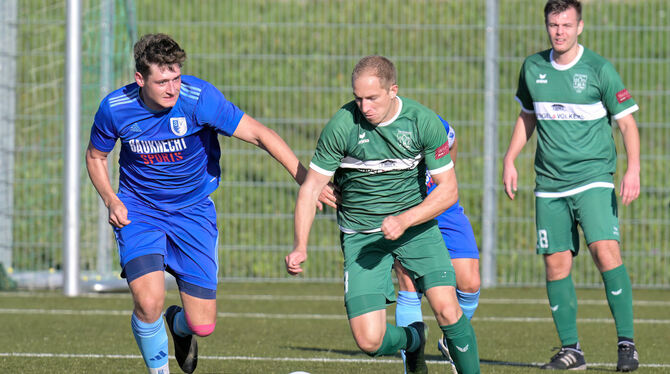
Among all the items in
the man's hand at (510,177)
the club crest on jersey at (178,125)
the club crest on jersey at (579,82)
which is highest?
the club crest on jersey at (579,82)

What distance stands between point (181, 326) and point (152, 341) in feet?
1.96

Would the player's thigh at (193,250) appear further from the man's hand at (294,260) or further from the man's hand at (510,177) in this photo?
the man's hand at (510,177)

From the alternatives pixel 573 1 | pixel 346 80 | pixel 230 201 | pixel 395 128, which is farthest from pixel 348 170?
pixel 346 80

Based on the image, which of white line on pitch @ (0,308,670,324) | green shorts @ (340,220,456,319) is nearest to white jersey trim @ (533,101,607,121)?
green shorts @ (340,220,456,319)

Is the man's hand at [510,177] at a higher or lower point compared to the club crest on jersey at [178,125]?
lower

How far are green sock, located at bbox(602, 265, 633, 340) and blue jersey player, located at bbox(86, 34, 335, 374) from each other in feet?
7.35

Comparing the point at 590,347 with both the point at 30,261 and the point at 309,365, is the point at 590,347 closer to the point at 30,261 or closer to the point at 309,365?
the point at 309,365

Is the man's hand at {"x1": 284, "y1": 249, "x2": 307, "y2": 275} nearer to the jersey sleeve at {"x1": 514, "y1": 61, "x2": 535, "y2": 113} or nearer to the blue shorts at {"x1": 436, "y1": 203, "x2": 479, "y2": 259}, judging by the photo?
the blue shorts at {"x1": 436, "y1": 203, "x2": 479, "y2": 259}

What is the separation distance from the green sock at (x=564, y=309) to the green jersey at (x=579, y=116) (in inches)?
24.6

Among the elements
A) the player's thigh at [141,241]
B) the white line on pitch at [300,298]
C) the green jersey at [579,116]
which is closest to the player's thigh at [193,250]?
the player's thigh at [141,241]

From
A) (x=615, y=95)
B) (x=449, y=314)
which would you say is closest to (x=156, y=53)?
(x=449, y=314)

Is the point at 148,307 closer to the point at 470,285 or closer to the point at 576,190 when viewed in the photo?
the point at 470,285

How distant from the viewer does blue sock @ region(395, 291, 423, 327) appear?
6430 mm

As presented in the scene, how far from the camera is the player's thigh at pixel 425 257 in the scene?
5625 mm
